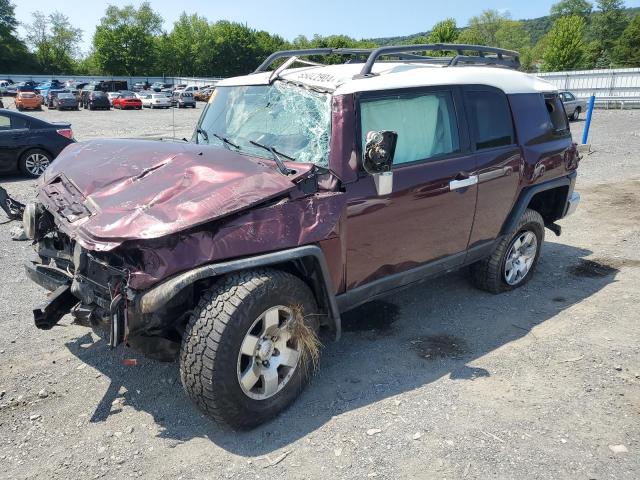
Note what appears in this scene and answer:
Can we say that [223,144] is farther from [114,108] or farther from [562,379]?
[114,108]

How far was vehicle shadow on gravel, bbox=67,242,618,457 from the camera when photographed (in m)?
3.18

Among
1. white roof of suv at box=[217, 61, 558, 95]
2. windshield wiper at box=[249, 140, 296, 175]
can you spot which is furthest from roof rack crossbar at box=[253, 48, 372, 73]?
windshield wiper at box=[249, 140, 296, 175]

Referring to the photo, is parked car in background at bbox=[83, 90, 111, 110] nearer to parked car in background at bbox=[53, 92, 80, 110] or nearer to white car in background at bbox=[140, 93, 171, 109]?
parked car in background at bbox=[53, 92, 80, 110]

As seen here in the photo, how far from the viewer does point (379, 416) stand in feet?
10.6

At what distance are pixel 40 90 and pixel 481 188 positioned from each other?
56.0 metres

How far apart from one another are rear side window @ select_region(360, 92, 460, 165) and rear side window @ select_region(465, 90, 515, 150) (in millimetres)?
247

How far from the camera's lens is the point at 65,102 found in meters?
37.9

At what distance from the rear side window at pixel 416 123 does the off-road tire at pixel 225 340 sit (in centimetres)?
123

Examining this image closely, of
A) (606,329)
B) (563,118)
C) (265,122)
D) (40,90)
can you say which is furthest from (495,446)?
(40,90)

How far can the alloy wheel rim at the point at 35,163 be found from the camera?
10641 mm

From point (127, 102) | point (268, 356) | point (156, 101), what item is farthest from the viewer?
point (156, 101)

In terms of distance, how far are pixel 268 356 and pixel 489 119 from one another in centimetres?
279

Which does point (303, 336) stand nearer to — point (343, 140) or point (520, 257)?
point (343, 140)

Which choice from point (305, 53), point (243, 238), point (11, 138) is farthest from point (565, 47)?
point (243, 238)
